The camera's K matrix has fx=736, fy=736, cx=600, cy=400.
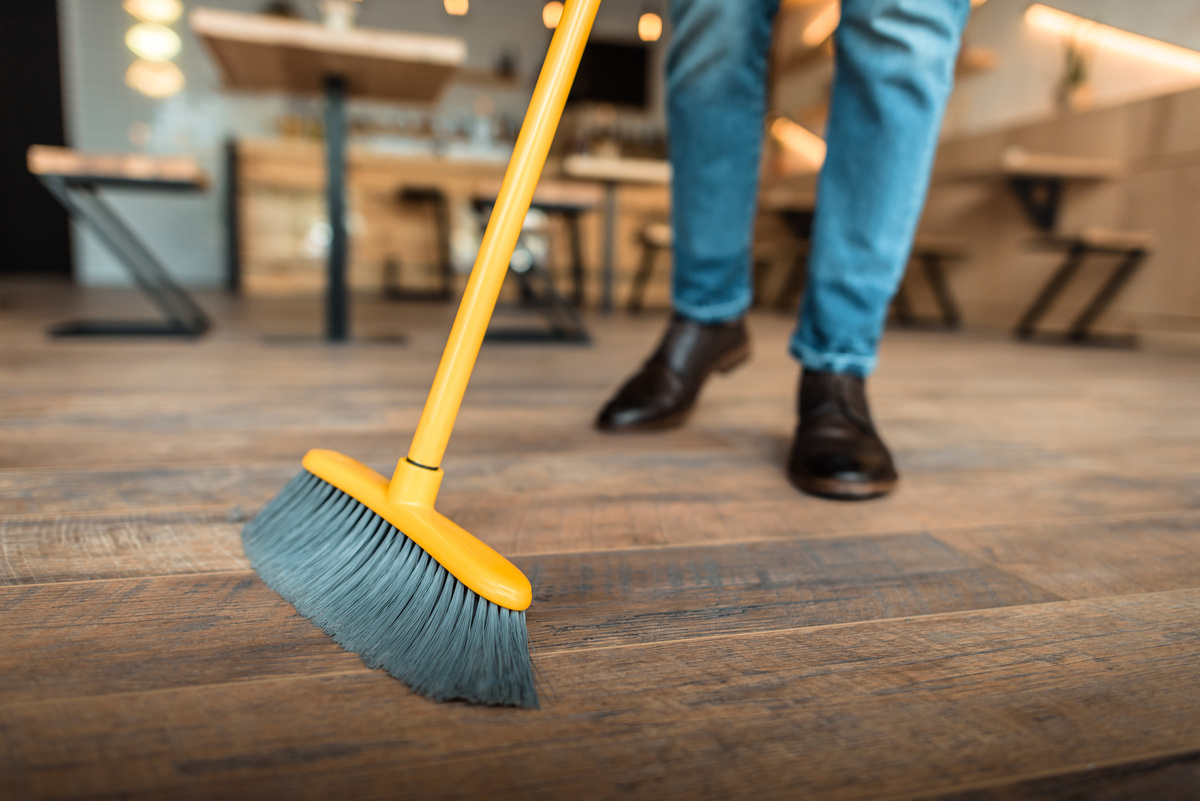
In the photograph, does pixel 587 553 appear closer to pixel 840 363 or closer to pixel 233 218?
pixel 840 363

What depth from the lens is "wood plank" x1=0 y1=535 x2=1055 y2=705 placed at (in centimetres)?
36

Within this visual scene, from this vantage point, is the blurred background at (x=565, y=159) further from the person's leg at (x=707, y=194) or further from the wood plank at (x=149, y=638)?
the wood plank at (x=149, y=638)

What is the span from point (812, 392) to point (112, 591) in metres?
0.66

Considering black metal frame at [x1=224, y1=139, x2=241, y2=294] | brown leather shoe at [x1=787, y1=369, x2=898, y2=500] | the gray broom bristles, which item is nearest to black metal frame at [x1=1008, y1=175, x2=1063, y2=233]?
brown leather shoe at [x1=787, y1=369, x2=898, y2=500]

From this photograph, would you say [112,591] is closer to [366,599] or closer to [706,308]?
[366,599]

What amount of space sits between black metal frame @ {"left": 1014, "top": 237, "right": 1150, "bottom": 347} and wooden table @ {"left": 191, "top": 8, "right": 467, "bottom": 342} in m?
2.46

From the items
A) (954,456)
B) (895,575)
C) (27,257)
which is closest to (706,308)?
(954,456)

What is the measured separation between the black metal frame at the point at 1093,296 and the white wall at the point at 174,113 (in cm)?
431

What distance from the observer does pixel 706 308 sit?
98 cm

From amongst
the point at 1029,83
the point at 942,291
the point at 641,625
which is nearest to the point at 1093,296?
the point at 942,291

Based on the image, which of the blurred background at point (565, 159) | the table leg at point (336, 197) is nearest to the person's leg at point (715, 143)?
the table leg at point (336, 197)

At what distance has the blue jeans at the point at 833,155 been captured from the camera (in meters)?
0.73

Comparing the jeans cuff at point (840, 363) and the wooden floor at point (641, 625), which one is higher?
the jeans cuff at point (840, 363)

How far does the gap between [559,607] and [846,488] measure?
1.16ft
